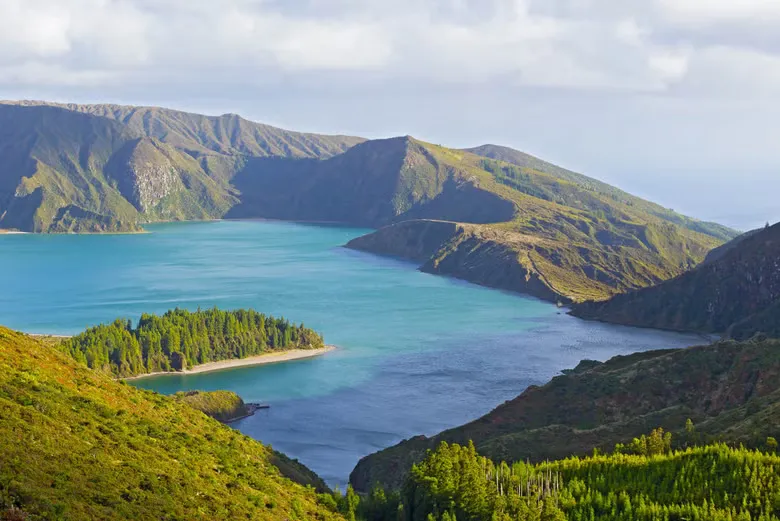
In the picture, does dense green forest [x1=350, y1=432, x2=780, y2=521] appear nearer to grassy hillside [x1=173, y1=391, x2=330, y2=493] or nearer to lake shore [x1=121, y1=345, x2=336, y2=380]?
grassy hillside [x1=173, y1=391, x2=330, y2=493]

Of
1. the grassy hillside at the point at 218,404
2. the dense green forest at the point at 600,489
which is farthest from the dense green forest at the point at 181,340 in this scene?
the dense green forest at the point at 600,489

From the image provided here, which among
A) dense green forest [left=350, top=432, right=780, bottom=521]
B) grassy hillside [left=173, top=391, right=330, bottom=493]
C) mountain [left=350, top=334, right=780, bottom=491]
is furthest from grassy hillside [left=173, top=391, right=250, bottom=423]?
dense green forest [left=350, top=432, right=780, bottom=521]

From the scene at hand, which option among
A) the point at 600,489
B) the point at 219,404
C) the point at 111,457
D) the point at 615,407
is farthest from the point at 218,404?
the point at 111,457

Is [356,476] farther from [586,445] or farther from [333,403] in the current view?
[333,403]

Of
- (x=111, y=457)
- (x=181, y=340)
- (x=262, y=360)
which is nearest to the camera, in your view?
(x=111, y=457)

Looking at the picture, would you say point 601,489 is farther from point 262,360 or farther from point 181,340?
point 181,340

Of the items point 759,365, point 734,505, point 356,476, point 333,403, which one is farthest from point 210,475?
point 333,403

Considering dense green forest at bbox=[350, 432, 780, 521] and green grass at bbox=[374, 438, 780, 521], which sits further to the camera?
dense green forest at bbox=[350, 432, 780, 521]
